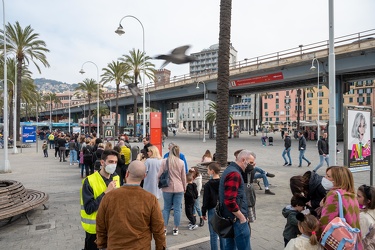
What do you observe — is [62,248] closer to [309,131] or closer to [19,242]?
[19,242]

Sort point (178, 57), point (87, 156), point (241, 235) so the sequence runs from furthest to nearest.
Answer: point (87, 156) → point (178, 57) → point (241, 235)

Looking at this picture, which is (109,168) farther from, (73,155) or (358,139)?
(73,155)

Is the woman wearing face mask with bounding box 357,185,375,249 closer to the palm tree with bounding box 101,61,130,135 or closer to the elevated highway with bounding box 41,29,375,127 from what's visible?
the elevated highway with bounding box 41,29,375,127

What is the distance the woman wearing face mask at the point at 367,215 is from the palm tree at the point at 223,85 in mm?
6125

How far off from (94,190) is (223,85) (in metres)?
7.15

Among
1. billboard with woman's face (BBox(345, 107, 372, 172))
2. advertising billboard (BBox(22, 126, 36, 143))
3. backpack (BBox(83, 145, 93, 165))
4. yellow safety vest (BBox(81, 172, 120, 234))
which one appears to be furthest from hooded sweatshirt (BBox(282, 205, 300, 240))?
advertising billboard (BBox(22, 126, 36, 143))

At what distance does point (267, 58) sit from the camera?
104 feet

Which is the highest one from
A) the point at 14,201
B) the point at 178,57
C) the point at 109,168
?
the point at 178,57

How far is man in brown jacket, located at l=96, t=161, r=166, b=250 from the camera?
8.77ft

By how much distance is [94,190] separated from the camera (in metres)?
3.40

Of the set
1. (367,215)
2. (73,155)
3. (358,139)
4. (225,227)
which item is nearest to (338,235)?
(367,215)

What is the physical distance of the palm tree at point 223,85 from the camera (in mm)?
9672

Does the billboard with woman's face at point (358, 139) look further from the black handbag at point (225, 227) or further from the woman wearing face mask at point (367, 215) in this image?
the black handbag at point (225, 227)

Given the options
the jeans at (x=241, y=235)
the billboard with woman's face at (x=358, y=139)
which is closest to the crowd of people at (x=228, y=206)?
the jeans at (x=241, y=235)
